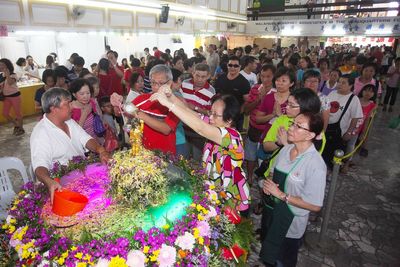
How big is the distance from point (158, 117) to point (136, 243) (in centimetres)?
175

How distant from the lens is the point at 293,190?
257 centimetres

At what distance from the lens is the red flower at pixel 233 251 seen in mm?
1937

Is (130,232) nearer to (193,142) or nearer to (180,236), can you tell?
(180,236)

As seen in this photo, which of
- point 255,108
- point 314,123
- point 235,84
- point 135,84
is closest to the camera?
point 314,123

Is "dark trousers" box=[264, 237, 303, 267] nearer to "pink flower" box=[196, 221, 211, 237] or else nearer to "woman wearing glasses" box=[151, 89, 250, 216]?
"woman wearing glasses" box=[151, 89, 250, 216]

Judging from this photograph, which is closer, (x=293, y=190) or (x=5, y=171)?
(x=293, y=190)

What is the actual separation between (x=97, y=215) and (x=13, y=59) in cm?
1184

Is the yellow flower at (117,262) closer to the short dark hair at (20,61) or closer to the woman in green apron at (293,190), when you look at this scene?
the woman in green apron at (293,190)

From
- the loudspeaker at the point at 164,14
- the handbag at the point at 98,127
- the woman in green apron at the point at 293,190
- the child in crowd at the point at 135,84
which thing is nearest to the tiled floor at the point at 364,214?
the woman in green apron at the point at 293,190

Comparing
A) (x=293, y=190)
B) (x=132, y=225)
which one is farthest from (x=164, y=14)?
(x=132, y=225)

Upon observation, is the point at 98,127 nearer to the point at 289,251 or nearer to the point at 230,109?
the point at 230,109

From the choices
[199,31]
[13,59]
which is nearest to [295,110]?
[13,59]

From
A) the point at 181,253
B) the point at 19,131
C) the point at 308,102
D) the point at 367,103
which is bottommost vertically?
the point at 19,131

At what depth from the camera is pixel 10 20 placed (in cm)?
907
